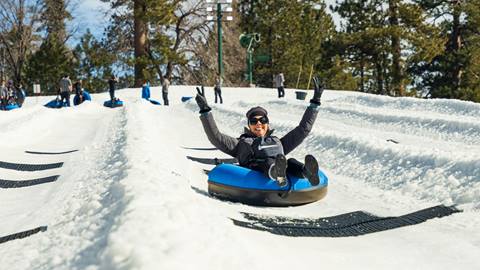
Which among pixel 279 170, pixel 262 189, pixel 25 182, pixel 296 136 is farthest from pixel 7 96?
pixel 279 170

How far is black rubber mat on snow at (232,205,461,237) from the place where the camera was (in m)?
3.97

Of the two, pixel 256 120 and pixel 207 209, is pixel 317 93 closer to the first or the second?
pixel 256 120

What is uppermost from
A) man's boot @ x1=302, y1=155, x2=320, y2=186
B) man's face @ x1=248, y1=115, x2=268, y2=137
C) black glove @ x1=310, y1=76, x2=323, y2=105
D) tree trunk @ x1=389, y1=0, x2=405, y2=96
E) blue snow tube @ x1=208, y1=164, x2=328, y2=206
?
tree trunk @ x1=389, y1=0, x2=405, y2=96

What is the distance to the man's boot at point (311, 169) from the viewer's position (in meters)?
5.02

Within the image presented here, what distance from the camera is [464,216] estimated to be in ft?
14.3

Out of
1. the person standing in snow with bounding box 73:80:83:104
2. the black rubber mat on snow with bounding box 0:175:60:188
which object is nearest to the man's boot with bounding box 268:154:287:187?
the black rubber mat on snow with bounding box 0:175:60:188

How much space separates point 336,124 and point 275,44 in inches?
1007

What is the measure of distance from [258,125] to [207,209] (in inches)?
97.1

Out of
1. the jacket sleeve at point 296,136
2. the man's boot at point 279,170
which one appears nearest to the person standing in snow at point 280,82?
the jacket sleeve at point 296,136

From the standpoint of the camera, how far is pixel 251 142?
564 cm

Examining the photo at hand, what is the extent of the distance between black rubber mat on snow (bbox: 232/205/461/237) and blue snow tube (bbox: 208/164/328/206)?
44cm

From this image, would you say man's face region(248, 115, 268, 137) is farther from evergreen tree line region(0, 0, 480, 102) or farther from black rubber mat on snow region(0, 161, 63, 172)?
evergreen tree line region(0, 0, 480, 102)

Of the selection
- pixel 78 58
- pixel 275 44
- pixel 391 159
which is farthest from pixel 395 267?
pixel 78 58

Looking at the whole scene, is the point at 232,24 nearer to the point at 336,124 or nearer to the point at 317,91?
the point at 336,124
